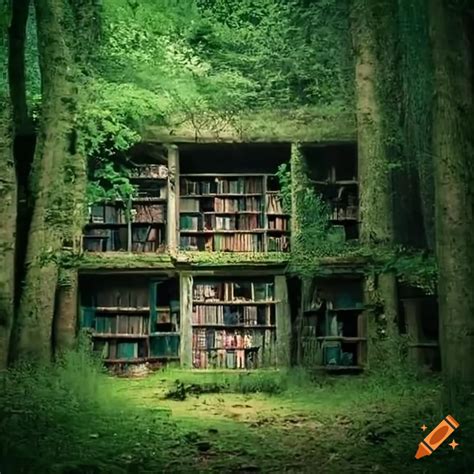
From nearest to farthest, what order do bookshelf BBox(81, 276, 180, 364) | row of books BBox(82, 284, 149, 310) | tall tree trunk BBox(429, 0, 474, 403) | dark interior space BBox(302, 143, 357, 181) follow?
1. tall tree trunk BBox(429, 0, 474, 403)
2. bookshelf BBox(81, 276, 180, 364)
3. row of books BBox(82, 284, 149, 310)
4. dark interior space BBox(302, 143, 357, 181)

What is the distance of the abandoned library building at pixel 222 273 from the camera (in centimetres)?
1077

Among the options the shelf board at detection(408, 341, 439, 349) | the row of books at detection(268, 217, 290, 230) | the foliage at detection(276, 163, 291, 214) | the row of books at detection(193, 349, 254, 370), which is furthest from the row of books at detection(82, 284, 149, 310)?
the shelf board at detection(408, 341, 439, 349)

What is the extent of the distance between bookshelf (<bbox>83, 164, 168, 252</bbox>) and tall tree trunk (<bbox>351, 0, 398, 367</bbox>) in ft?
11.5

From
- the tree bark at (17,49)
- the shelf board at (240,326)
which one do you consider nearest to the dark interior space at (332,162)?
the shelf board at (240,326)

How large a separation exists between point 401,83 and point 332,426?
6026mm

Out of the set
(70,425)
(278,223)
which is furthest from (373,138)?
(70,425)

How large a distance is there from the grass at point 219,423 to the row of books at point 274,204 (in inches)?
121

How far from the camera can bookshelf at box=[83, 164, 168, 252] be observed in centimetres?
1159

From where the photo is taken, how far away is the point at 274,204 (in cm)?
1170

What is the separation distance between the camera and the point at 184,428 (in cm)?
633

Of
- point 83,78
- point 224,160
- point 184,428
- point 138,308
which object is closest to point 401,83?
point 224,160

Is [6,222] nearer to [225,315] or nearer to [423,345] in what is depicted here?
[225,315]

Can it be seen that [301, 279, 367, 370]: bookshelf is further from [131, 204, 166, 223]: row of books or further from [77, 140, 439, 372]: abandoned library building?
[131, 204, 166, 223]: row of books

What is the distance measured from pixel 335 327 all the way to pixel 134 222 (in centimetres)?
388
